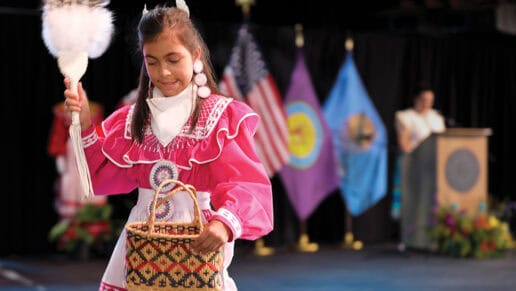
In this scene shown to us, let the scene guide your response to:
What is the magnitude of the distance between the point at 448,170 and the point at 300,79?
151 cm

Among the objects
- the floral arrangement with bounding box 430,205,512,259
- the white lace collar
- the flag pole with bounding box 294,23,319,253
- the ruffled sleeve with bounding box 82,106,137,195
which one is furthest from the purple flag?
the white lace collar

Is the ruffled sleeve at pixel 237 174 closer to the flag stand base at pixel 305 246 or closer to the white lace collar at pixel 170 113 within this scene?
the white lace collar at pixel 170 113

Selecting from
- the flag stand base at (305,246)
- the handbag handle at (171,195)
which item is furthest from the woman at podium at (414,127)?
the handbag handle at (171,195)

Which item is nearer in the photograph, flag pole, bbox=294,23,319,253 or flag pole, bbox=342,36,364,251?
flag pole, bbox=294,23,319,253

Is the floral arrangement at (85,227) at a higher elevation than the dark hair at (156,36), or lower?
lower

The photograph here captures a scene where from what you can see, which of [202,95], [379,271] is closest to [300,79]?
[379,271]

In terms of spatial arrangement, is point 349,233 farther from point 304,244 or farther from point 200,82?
point 200,82

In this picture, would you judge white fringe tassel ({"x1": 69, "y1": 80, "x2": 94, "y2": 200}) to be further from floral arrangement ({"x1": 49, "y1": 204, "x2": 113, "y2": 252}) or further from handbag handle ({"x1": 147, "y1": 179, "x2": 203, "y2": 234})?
floral arrangement ({"x1": 49, "y1": 204, "x2": 113, "y2": 252})

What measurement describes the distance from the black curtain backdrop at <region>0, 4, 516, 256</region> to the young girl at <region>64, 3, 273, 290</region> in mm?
3407

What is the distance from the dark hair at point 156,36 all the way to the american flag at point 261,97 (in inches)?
203

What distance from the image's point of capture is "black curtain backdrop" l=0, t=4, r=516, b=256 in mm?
6910

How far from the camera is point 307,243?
318 inches

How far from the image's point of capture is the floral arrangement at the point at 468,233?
7180 mm

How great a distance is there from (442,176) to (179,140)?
214 inches
